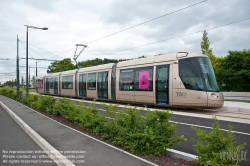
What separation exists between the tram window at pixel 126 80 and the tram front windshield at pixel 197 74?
4.10 m

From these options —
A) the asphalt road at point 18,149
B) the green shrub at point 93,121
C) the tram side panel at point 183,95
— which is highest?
the tram side panel at point 183,95

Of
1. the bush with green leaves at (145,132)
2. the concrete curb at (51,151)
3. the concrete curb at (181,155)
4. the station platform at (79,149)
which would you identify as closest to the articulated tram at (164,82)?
the bush with green leaves at (145,132)

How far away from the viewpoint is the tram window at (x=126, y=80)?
14.9 metres

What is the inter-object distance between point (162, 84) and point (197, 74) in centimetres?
218

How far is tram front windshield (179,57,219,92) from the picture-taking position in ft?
37.7

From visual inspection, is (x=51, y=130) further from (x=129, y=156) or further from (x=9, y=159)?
(x=129, y=156)

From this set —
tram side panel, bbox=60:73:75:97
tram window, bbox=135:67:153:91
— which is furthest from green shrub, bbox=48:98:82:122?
tram side panel, bbox=60:73:75:97

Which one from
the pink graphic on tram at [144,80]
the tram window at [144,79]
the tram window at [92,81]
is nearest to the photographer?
the tram window at [144,79]

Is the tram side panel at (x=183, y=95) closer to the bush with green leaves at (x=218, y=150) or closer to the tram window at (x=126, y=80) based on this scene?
the tram window at (x=126, y=80)

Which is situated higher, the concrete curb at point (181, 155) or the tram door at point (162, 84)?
the tram door at point (162, 84)

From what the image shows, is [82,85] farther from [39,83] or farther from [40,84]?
[39,83]

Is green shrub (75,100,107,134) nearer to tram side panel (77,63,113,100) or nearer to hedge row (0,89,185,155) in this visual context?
hedge row (0,89,185,155)

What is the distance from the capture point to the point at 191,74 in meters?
11.7

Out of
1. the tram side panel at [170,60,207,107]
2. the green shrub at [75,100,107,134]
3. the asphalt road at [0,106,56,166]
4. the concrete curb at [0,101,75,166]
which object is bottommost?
the asphalt road at [0,106,56,166]
